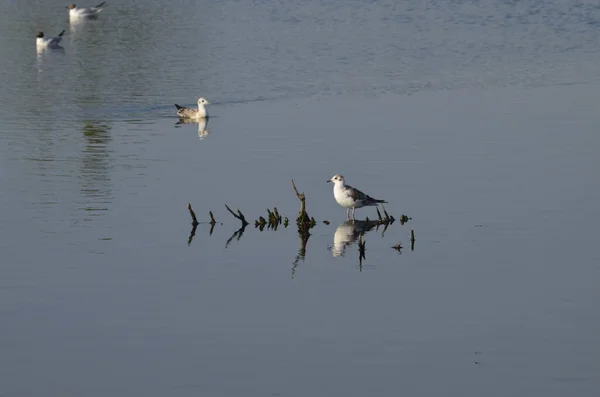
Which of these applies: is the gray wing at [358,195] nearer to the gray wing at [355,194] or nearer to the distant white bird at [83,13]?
the gray wing at [355,194]

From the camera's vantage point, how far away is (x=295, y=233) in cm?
1709

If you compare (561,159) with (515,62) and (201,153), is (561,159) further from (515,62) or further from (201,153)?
(515,62)

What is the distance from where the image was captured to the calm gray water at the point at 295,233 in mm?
12156

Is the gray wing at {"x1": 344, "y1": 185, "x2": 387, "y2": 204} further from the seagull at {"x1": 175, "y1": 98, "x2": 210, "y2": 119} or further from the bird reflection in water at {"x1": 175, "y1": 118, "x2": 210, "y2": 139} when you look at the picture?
the seagull at {"x1": 175, "y1": 98, "x2": 210, "y2": 119}

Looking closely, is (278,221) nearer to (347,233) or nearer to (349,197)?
(347,233)

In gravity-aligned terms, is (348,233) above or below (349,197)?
below

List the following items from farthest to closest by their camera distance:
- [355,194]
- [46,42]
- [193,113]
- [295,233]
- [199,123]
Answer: [46,42] → [193,113] → [199,123] → [355,194] → [295,233]

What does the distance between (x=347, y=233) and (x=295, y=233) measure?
2.44 feet

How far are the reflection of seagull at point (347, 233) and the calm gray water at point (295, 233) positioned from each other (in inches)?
2.7

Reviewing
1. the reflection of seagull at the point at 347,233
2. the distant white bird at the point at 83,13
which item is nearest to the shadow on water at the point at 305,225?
the reflection of seagull at the point at 347,233

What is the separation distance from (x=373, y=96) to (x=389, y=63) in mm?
5936

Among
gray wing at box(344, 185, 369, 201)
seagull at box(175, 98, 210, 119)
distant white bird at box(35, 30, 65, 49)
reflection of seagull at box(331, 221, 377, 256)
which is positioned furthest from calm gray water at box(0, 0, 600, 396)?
distant white bird at box(35, 30, 65, 49)

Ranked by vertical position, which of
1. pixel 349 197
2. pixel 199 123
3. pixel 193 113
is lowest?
pixel 349 197

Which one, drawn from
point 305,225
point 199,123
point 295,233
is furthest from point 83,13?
point 295,233
